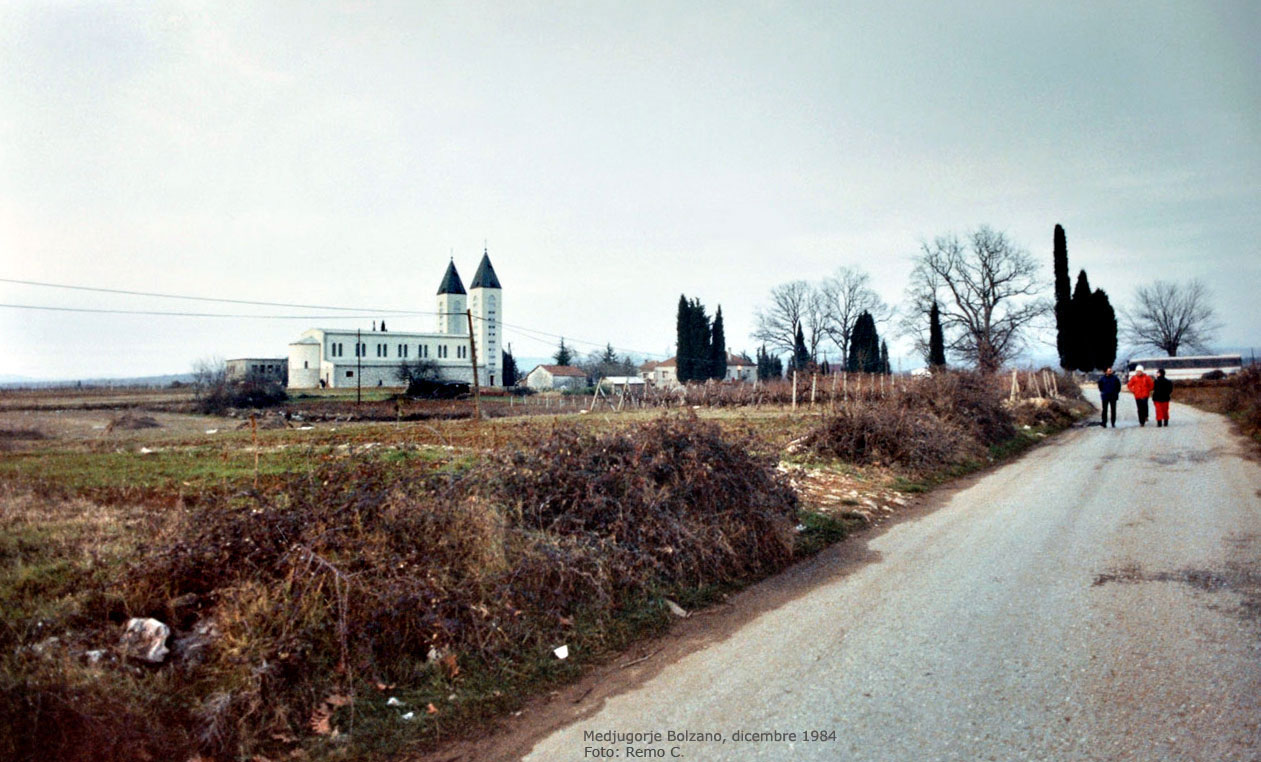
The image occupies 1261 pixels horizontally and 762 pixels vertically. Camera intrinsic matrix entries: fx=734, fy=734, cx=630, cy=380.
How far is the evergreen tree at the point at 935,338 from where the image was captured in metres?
58.7

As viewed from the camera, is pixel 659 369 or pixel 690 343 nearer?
pixel 690 343

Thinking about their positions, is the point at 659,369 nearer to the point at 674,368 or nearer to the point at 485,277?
the point at 674,368

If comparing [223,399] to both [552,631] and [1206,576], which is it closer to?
[552,631]

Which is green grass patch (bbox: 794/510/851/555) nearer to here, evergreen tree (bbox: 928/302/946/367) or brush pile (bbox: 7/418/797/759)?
brush pile (bbox: 7/418/797/759)

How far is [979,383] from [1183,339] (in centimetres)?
8897

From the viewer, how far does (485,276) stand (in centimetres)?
9669

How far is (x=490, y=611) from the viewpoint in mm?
5039

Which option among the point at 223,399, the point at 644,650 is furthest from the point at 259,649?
the point at 223,399

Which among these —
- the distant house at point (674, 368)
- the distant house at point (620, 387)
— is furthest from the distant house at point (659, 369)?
the distant house at point (620, 387)

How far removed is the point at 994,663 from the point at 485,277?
95.9 metres

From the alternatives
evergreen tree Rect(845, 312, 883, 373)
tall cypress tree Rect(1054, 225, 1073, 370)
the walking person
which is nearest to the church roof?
evergreen tree Rect(845, 312, 883, 373)

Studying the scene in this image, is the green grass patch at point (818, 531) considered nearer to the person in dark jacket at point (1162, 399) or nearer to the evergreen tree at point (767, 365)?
the person in dark jacket at point (1162, 399)

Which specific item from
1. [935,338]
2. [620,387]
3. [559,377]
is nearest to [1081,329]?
[935,338]

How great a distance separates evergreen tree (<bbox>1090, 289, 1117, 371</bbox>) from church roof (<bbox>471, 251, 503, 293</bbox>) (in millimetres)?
67611
